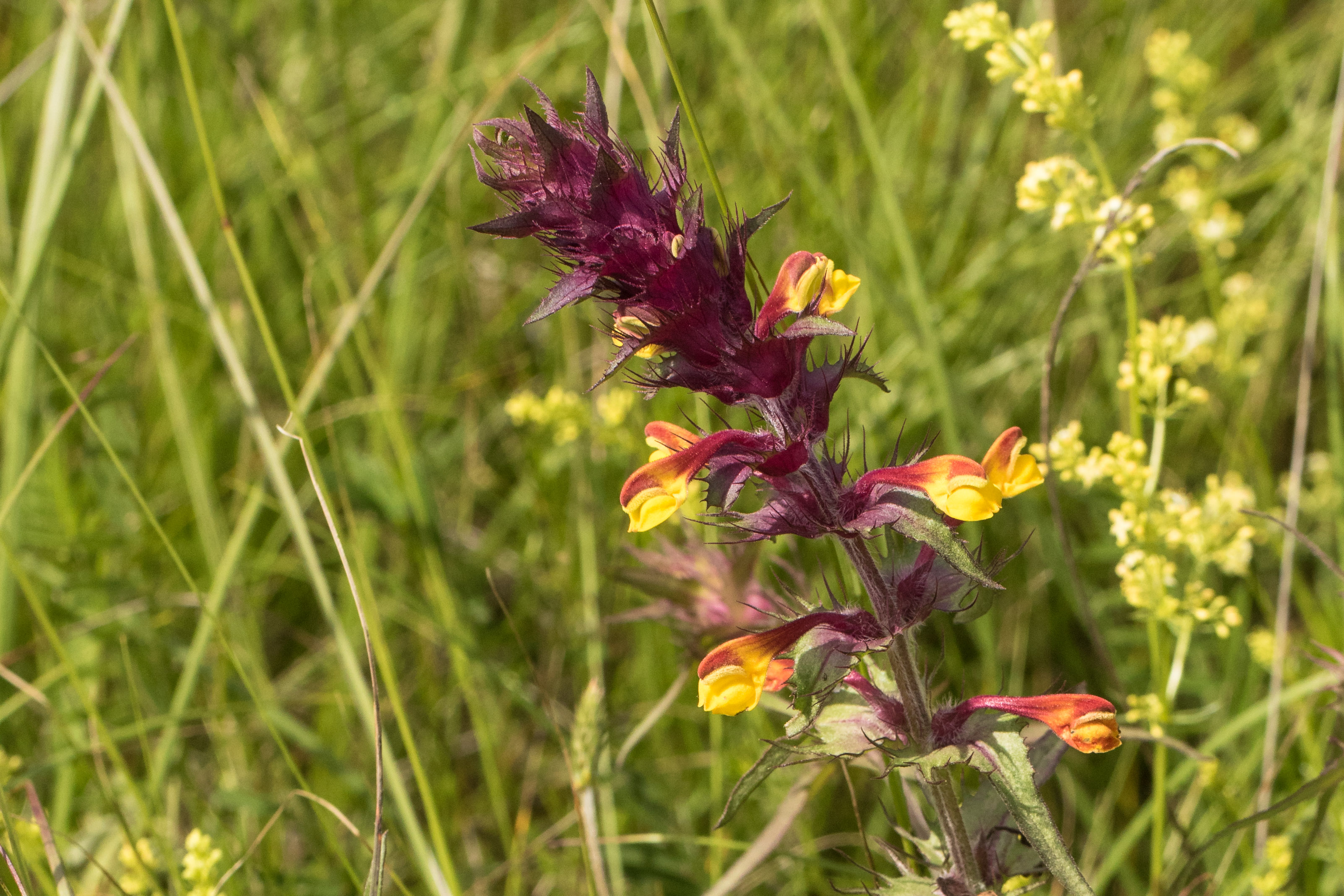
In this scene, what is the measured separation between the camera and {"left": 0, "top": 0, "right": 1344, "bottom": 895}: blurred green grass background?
180 centimetres

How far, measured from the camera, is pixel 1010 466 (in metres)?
0.98

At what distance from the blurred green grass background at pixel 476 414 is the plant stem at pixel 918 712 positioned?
0.49 meters

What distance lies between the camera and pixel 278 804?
173 cm

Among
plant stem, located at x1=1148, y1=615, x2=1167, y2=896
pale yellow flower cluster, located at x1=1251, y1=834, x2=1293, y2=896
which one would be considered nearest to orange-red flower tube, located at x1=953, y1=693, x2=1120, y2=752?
plant stem, located at x1=1148, y1=615, x2=1167, y2=896

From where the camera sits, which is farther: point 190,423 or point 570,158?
point 190,423

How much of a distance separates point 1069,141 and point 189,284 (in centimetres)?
226

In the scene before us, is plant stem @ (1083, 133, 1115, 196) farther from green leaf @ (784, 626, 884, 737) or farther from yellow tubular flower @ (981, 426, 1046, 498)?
green leaf @ (784, 626, 884, 737)

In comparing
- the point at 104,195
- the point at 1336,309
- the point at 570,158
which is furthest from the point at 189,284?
the point at 1336,309

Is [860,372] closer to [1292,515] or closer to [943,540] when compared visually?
[943,540]

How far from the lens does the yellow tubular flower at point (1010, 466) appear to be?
97 centimetres

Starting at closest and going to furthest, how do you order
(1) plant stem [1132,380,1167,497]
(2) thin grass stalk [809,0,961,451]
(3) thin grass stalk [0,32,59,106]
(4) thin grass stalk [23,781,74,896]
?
(4) thin grass stalk [23,781,74,896] < (1) plant stem [1132,380,1167,497] < (2) thin grass stalk [809,0,961,451] < (3) thin grass stalk [0,32,59,106]

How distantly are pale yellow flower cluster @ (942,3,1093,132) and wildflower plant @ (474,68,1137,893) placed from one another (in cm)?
56

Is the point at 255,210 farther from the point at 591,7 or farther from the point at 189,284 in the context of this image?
the point at 591,7

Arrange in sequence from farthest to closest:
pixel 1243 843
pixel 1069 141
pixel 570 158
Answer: pixel 1069 141, pixel 1243 843, pixel 570 158
